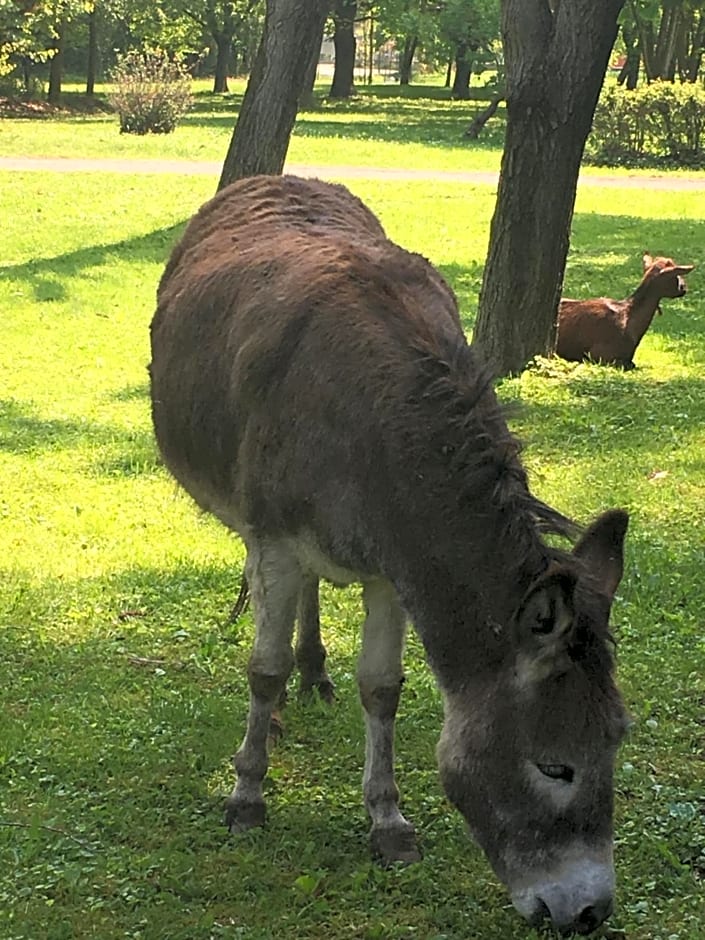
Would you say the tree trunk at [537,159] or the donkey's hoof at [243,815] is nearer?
the donkey's hoof at [243,815]

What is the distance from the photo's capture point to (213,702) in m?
5.82

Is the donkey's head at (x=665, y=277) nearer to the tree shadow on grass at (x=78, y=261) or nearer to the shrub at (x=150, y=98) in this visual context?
the tree shadow on grass at (x=78, y=261)

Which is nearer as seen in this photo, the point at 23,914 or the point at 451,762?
the point at 451,762

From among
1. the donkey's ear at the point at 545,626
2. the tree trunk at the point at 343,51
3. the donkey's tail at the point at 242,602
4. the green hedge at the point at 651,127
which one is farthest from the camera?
the tree trunk at the point at 343,51

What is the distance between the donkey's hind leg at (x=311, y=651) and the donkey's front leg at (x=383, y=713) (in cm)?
98

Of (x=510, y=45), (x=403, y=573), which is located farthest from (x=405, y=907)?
(x=510, y=45)

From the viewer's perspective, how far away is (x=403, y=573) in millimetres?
4082

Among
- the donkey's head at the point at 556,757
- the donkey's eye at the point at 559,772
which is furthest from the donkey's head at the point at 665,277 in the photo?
the donkey's eye at the point at 559,772

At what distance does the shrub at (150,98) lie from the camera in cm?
3338

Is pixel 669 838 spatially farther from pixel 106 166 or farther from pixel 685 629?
pixel 106 166

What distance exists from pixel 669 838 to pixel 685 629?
1.83 metres

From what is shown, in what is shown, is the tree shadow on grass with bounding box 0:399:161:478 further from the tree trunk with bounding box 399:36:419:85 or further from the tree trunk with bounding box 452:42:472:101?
the tree trunk with bounding box 399:36:419:85

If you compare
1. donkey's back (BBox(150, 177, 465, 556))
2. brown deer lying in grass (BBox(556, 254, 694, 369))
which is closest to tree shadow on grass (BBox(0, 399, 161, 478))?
donkey's back (BBox(150, 177, 465, 556))

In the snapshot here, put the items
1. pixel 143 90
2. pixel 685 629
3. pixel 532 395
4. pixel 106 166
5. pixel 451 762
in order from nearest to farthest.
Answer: pixel 451 762 < pixel 685 629 < pixel 532 395 < pixel 106 166 < pixel 143 90
